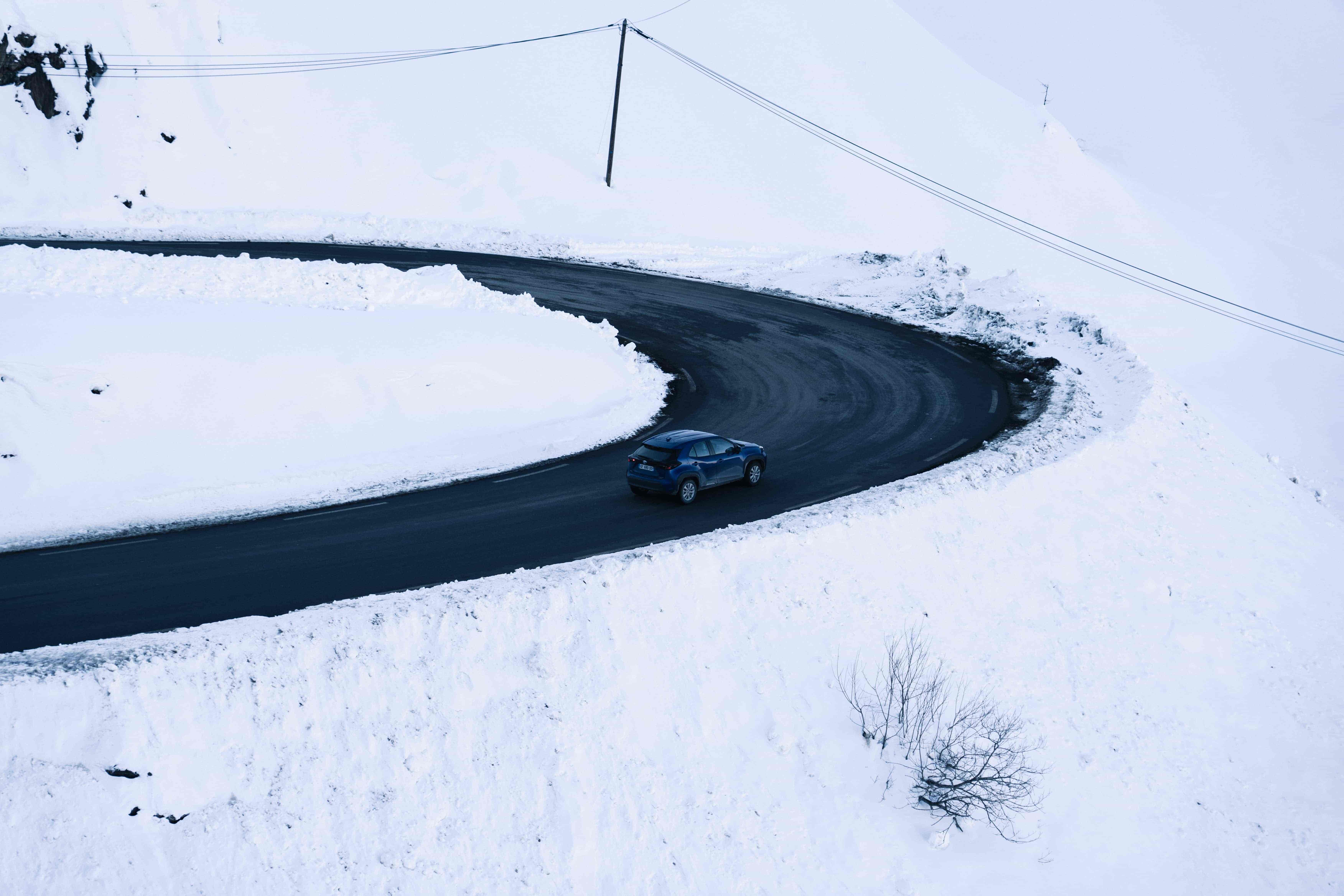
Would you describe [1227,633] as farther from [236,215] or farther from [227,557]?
[236,215]

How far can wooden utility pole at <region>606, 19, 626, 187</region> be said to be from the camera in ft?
153

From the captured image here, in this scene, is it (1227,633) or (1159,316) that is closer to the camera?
(1227,633)

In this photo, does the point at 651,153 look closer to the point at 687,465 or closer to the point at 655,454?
the point at 655,454

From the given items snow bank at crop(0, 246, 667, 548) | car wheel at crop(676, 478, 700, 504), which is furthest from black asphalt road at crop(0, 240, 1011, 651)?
snow bank at crop(0, 246, 667, 548)

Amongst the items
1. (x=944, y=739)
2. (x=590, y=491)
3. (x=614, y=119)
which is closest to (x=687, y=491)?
(x=590, y=491)

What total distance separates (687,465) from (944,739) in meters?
6.91

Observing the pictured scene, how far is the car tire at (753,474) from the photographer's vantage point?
64.8 ft

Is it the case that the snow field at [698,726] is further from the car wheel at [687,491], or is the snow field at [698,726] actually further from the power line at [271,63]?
the power line at [271,63]

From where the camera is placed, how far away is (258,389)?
824 inches

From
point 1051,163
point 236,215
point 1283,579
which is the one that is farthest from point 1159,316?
point 236,215

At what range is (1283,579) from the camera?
21781 millimetres

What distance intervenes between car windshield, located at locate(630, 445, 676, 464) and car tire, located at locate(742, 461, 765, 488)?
1.81 metres

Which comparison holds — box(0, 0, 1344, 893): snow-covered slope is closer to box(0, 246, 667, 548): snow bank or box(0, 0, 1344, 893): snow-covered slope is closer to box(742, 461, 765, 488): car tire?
box(742, 461, 765, 488): car tire

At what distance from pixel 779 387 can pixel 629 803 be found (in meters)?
16.6
